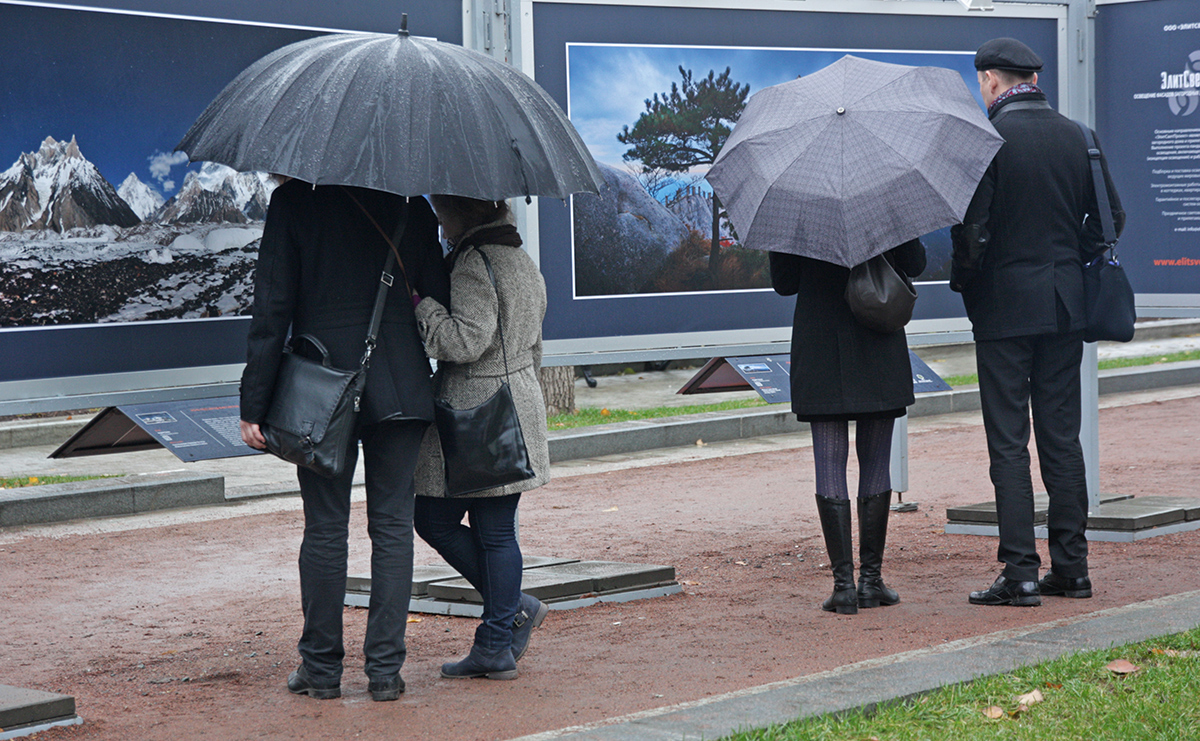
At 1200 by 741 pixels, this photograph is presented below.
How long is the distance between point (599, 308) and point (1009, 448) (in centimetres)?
206

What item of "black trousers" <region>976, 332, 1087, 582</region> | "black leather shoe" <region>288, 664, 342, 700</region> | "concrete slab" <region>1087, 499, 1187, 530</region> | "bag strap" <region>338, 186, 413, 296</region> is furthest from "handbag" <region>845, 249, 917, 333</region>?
"concrete slab" <region>1087, 499, 1187, 530</region>

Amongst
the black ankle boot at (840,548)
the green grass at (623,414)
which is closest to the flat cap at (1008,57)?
the black ankle boot at (840,548)

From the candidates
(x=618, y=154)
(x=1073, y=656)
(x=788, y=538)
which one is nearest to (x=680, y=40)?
(x=618, y=154)

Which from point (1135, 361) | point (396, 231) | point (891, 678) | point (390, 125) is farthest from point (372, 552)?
point (1135, 361)

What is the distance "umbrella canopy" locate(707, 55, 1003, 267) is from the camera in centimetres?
520

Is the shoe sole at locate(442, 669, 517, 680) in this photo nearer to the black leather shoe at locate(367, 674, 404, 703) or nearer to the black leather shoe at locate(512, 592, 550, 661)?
the black leather shoe at locate(512, 592, 550, 661)

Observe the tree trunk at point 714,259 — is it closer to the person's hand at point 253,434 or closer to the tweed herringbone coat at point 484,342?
the tweed herringbone coat at point 484,342

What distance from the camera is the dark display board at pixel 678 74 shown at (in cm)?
671

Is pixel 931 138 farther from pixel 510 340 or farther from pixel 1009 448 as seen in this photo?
pixel 510 340

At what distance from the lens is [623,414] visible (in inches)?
530


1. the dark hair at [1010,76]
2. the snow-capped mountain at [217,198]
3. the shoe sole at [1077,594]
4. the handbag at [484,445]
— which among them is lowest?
the shoe sole at [1077,594]

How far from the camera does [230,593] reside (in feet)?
21.6

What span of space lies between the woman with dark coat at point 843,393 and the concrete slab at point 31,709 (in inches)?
107

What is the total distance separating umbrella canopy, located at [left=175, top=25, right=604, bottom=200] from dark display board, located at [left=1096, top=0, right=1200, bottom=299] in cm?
425
